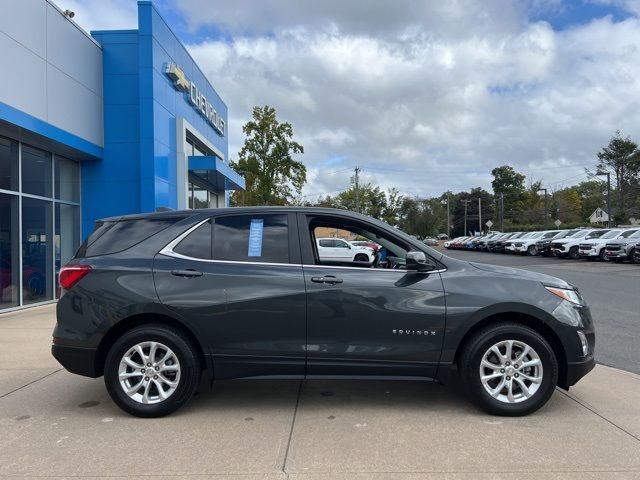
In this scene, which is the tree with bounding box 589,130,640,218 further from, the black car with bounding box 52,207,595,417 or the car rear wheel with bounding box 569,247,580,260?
the black car with bounding box 52,207,595,417

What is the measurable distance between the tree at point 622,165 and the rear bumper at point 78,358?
61160 mm

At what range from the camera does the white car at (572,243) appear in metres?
28.7

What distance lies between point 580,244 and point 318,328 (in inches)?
1074

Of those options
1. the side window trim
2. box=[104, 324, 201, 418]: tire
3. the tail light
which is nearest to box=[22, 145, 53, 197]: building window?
the tail light

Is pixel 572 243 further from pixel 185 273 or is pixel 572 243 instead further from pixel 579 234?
pixel 185 273

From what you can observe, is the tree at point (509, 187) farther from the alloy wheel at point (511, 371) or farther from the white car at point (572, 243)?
the alloy wheel at point (511, 371)

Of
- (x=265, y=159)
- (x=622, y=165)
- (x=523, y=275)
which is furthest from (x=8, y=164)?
(x=622, y=165)

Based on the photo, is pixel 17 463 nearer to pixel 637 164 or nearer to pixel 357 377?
pixel 357 377

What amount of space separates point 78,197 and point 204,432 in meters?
11.1

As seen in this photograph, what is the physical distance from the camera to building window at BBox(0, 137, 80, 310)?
1041cm

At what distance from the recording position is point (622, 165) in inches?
2232

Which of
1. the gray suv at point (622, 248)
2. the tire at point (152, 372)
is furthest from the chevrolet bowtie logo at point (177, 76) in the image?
the gray suv at point (622, 248)

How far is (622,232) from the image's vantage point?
27.0 meters

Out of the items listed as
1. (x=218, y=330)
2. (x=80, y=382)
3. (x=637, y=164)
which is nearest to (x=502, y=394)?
(x=218, y=330)
